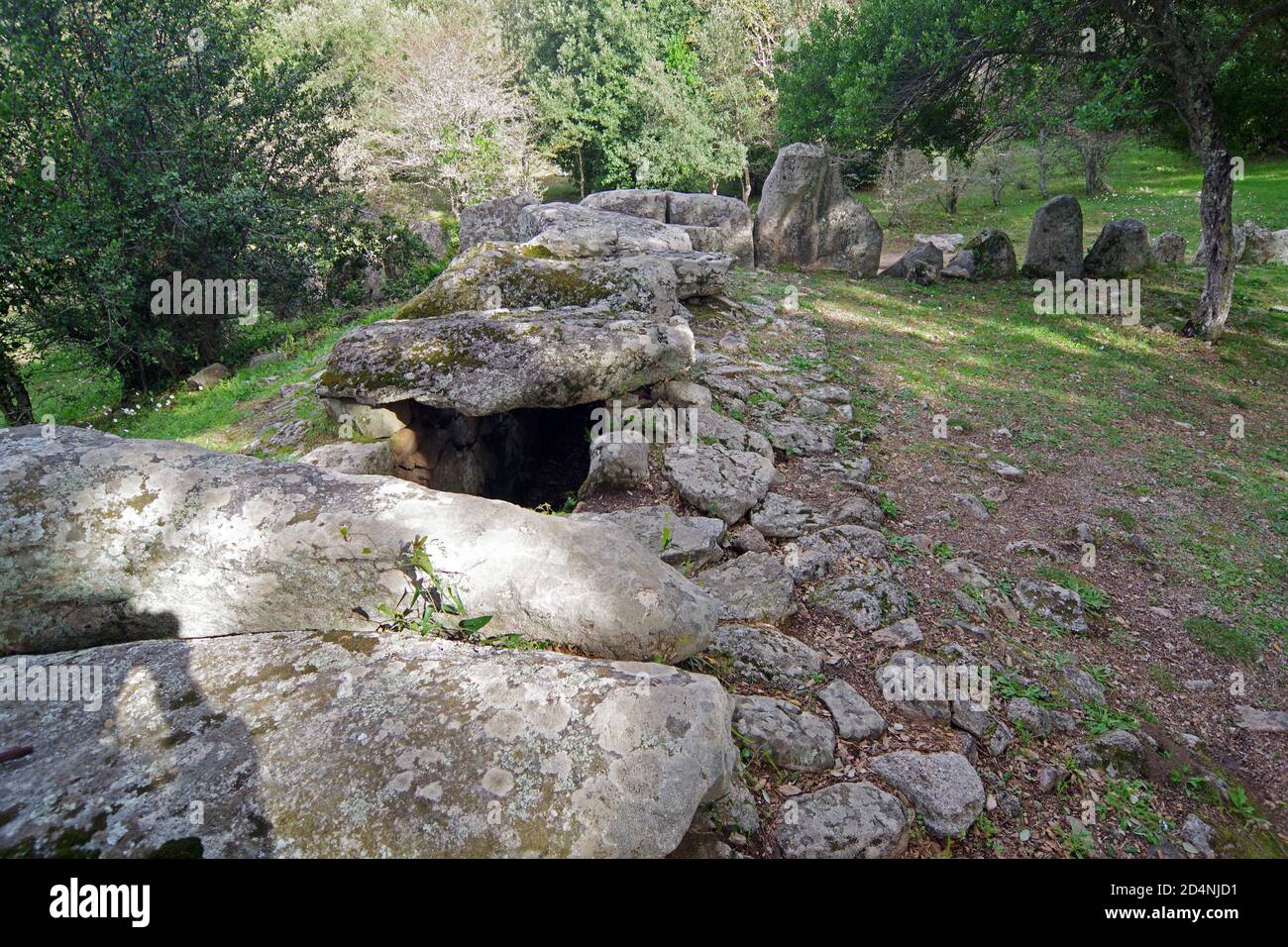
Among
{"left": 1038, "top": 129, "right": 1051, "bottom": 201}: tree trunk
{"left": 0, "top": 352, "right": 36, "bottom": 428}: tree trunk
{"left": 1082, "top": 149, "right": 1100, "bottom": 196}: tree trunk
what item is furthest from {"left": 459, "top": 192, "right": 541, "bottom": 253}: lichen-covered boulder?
{"left": 1082, "top": 149, "right": 1100, "bottom": 196}: tree trunk

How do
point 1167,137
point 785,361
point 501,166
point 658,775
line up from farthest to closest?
point 501,166 < point 1167,137 < point 785,361 < point 658,775

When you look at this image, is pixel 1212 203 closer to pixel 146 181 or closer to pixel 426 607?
pixel 426 607

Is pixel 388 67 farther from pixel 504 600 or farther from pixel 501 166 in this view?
pixel 504 600

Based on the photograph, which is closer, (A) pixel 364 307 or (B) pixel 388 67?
(A) pixel 364 307

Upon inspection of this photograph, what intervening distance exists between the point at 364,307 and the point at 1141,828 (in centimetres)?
1699

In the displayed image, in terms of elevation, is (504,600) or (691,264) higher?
(691,264)

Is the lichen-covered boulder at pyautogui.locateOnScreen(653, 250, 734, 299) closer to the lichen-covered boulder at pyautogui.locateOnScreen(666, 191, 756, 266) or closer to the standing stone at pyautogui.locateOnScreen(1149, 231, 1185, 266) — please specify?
the lichen-covered boulder at pyautogui.locateOnScreen(666, 191, 756, 266)

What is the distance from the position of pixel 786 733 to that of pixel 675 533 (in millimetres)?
2327

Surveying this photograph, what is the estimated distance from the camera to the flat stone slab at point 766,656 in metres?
4.64

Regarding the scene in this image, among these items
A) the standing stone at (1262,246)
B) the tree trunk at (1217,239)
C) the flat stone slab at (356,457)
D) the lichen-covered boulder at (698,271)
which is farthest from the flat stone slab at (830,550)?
the standing stone at (1262,246)

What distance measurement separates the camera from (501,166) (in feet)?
94.9

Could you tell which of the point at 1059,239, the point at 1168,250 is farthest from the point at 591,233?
the point at 1168,250

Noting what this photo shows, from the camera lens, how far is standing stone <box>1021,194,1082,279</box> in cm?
1656

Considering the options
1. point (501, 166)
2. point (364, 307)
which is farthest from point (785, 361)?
point (501, 166)
